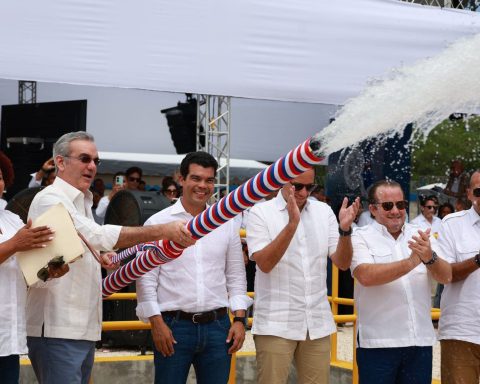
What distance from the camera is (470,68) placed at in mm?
3998

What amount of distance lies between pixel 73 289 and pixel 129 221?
3671 millimetres

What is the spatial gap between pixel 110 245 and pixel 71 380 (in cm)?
72

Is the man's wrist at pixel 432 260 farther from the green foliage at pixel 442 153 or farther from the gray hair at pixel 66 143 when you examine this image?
the green foliage at pixel 442 153

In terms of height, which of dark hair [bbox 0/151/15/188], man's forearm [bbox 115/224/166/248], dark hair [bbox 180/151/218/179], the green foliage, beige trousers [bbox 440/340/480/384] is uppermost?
the green foliage

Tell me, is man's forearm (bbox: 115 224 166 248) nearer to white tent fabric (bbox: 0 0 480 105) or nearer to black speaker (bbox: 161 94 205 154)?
white tent fabric (bbox: 0 0 480 105)

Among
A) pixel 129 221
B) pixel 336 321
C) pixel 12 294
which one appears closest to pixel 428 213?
pixel 129 221

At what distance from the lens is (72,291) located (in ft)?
15.6

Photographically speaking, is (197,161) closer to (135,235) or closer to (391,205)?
(135,235)

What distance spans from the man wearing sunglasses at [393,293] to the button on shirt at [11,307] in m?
2.10

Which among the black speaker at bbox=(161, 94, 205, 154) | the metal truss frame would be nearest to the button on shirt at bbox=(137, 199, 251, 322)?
the metal truss frame

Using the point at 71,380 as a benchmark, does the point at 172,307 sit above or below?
above

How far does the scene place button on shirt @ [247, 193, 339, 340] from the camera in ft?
18.0

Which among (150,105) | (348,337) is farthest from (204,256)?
(150,105)

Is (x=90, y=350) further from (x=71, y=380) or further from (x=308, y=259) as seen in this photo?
(x=308, y=259)
